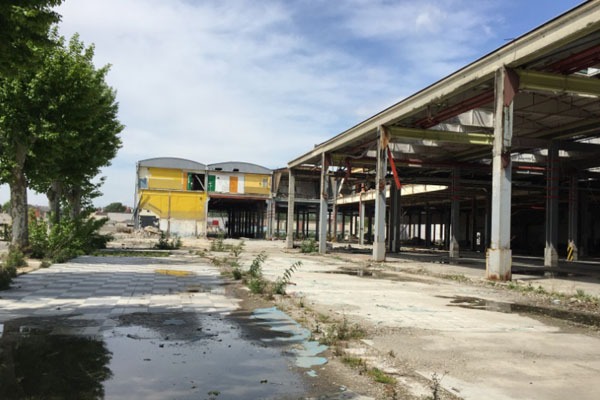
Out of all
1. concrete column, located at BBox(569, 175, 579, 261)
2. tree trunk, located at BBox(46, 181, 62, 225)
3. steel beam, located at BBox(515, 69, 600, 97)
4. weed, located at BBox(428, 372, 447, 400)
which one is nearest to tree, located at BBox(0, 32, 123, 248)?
tree trunk, located at BBox(46, 181, 62, 225)

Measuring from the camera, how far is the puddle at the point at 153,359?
14.7 ft

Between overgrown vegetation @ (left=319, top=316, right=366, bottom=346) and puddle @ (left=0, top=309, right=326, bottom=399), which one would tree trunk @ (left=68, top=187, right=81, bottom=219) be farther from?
overgrown vegetation @ (left=319, top=316, right=366, bottom=346)

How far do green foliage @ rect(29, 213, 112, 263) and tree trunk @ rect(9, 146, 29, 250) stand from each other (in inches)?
20.7

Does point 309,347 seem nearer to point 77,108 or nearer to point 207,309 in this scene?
point 207,309

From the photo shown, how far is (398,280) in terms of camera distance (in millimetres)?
15836

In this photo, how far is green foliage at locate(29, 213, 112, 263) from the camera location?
1875 centimetres

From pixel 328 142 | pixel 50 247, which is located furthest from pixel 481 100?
pixel 50 247

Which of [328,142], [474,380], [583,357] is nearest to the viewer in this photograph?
[474,380]

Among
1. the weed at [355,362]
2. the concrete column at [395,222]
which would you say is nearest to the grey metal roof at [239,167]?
the concrete column at [395,222]

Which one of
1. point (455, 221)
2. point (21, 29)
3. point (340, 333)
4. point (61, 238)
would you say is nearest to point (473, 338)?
point (340, 333)

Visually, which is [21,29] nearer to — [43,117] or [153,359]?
[153,359]

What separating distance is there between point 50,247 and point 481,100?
17.8m

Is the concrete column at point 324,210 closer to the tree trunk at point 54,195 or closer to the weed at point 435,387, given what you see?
the tree trunk at point 54,195

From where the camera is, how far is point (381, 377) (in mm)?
4930
